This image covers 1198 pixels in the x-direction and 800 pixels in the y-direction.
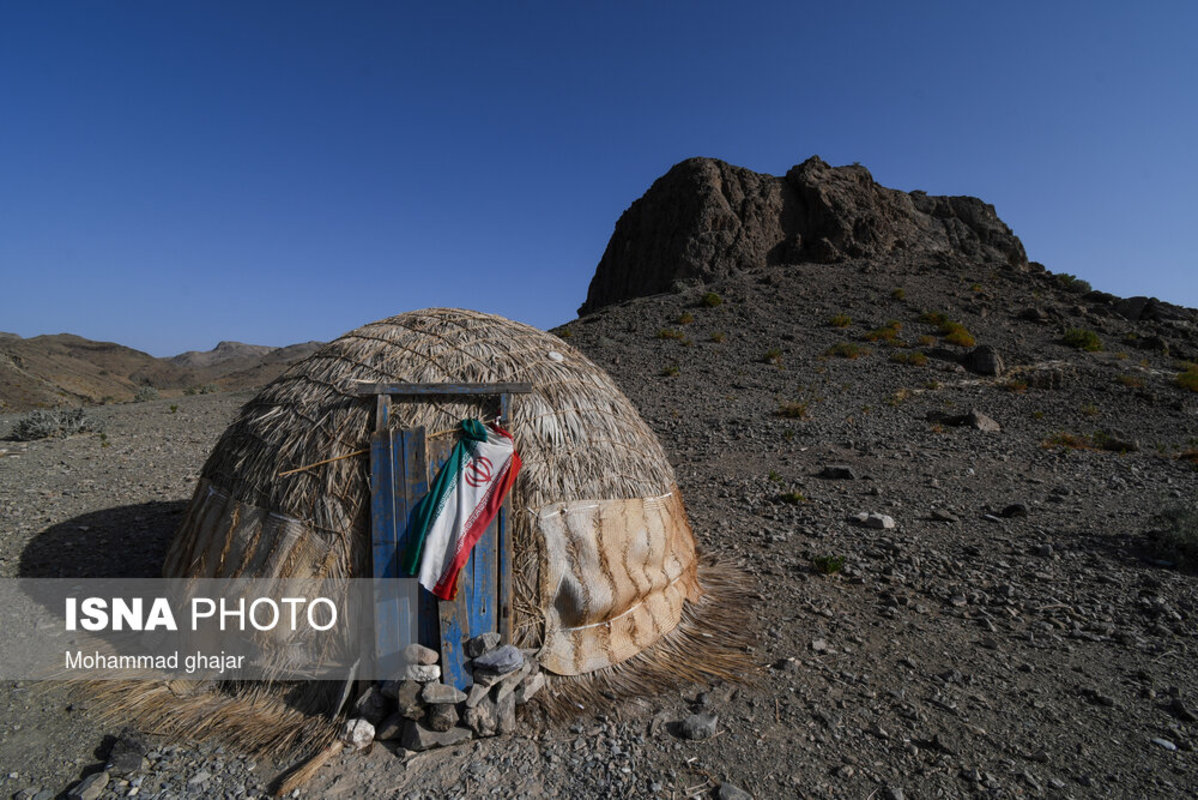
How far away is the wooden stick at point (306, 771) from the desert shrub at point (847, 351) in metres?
19.5

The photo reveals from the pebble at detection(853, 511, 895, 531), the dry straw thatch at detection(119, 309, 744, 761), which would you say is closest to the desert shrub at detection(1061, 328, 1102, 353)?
the pebble at detection(853, 511, 895, 531)

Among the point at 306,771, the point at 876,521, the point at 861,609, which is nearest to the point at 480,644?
the point at 306,771

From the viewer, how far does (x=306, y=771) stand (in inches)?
136

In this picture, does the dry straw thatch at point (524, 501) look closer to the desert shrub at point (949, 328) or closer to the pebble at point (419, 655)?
the pebble at point (419, 655)

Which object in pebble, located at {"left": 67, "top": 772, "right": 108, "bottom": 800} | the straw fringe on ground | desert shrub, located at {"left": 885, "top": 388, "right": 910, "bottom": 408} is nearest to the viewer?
pebble, located at {"left": 67, "top": 772, "right": 108, "bottom": 800}

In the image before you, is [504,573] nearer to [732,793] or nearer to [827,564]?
[732,793]

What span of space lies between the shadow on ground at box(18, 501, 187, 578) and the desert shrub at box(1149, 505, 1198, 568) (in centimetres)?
1096

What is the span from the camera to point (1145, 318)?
24.8 metres

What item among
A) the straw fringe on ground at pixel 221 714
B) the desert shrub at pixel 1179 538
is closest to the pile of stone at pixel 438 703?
the straw fringe on ground at pixel 221 714

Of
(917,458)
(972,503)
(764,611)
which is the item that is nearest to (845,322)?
(917,458)

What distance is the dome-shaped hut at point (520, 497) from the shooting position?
4.17 m

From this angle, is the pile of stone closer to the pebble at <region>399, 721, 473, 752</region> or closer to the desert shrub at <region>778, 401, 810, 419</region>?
the pebble at <region>399, 721, 473, 752</region>

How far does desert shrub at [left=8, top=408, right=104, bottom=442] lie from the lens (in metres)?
11.8

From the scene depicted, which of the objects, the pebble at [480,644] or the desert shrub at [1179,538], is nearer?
the pebble at [480,644]
